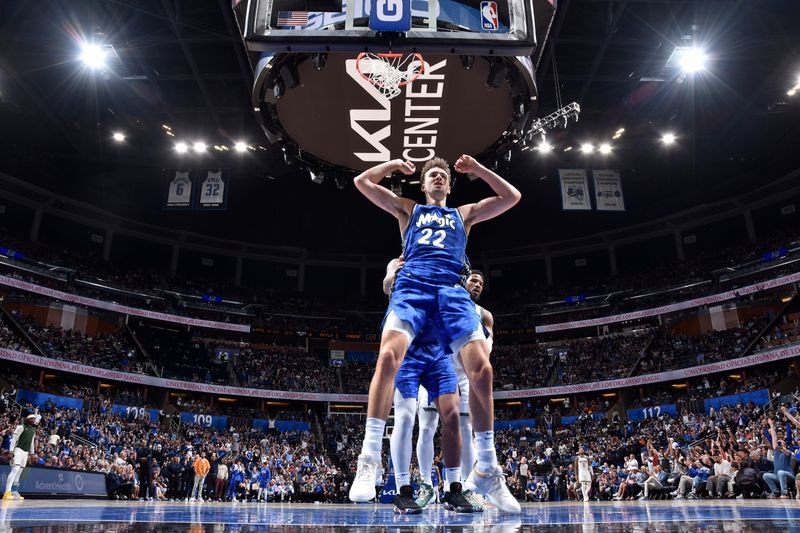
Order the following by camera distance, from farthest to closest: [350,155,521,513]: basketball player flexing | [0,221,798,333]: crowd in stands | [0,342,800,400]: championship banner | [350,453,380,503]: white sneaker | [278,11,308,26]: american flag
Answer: [0,221,798,333]: crowd in stands
[0,342,800,400]: championship banner
[278,11,308,26]: american flag
[350,155,521,513]: basketball player flexing
[350,453,380,503]: white sneaker

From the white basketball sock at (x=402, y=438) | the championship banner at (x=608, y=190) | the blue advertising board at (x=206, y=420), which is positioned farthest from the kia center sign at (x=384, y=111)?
the blue advertising board at (x=206, y=420)

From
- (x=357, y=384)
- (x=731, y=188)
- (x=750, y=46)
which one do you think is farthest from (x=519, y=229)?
(x=750, y=46)

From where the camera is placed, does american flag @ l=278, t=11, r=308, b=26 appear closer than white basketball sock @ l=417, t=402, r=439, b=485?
No

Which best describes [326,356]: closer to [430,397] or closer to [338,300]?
[338,300]

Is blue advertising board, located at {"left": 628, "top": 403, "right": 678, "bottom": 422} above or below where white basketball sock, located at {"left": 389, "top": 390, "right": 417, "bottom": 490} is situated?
above

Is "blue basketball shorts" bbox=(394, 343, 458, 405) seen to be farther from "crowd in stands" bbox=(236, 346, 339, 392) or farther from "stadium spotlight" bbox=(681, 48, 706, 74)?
"crowd in stands" bbox=(236, 346, 339, 392)

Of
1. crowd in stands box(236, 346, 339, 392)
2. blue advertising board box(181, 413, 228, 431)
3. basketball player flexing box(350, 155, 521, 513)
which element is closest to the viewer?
basketball player flexing box(350, 155, 521, 513)

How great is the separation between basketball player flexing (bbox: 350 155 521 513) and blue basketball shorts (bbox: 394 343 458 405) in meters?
0.50

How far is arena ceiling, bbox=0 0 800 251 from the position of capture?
59.7 feet

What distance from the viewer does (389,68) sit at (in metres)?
9.62

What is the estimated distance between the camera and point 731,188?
31875mm

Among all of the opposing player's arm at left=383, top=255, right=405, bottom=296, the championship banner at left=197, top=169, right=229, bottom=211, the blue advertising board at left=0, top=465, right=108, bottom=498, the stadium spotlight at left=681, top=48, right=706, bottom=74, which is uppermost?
the stadium spotlight at left=681, top=48, right=706, bottom=74

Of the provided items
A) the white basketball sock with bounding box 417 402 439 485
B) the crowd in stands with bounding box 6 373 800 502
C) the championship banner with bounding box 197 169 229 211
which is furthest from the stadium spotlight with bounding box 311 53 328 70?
the championship banner with bounding box 197 169 229 211

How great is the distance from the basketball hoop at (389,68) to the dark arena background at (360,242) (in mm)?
66
